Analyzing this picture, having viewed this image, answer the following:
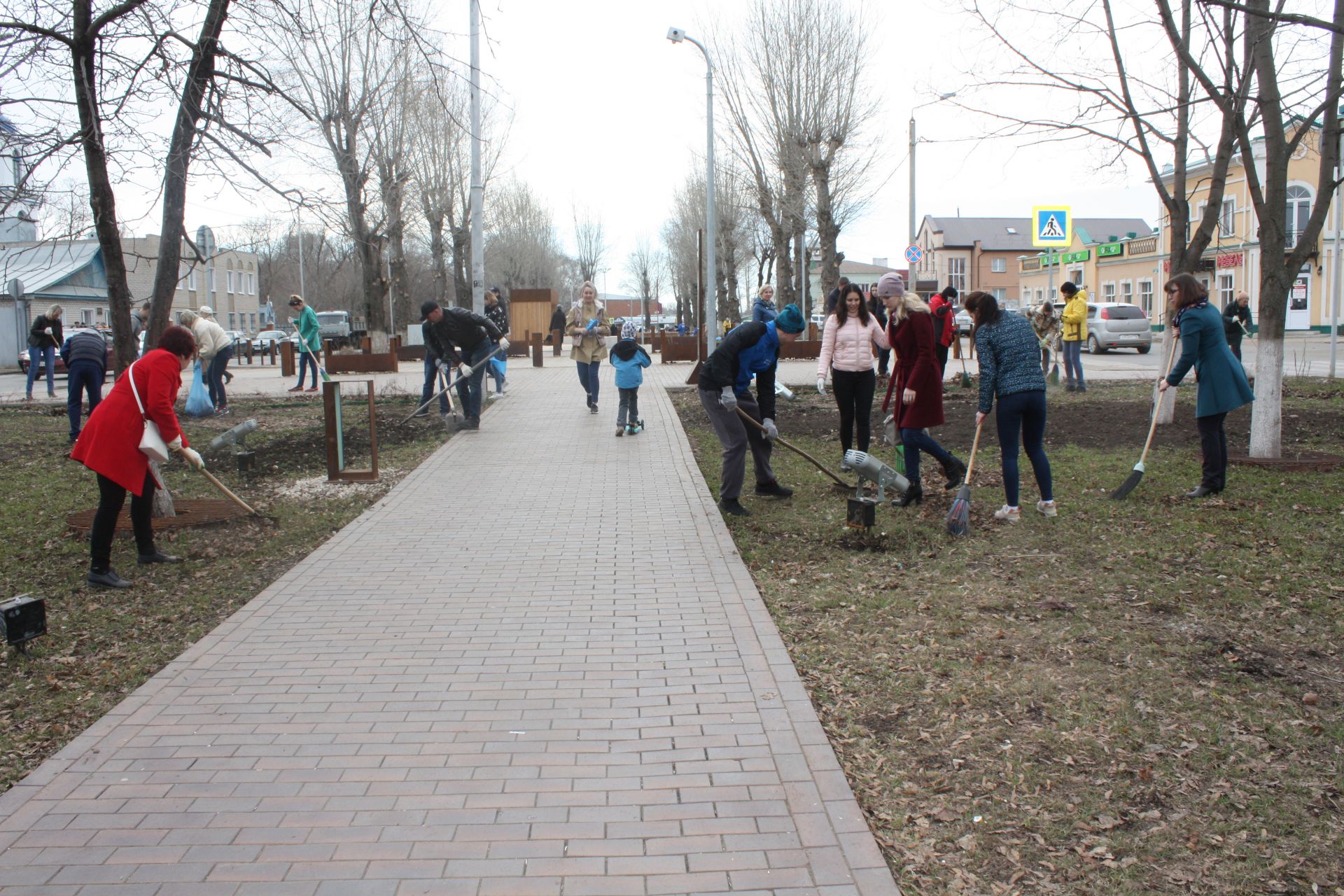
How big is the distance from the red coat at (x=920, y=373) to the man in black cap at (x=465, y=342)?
637cm

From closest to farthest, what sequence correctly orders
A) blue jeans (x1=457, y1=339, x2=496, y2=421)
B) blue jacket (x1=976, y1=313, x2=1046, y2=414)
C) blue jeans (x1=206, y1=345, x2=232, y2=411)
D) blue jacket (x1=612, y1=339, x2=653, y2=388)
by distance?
blue jacket (x1=976, y1=313, x2=1046, y2=414) → blue jacket (x1=612, y1=339, x2=653, y2=388) → blue jeans (x1=457, y1=339, x2=496, y2=421) → blue jeans (x1=206, y1=345, x2=232, y2=411)

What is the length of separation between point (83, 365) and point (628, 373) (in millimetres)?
6614

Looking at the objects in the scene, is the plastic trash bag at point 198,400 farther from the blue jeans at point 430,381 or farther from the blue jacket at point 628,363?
the blue jacket at point 628,363

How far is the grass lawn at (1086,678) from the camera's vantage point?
320 cm

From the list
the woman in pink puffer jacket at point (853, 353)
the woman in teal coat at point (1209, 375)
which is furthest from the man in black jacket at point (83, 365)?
the woman in teal coat at point (1209, 375)

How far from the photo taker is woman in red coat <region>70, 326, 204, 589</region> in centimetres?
622

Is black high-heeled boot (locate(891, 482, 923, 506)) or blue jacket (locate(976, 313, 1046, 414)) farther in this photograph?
black high-heeled boot (locate(891, 482, 923, 506))

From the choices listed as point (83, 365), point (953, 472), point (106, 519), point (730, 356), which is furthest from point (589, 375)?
point (106, 519)

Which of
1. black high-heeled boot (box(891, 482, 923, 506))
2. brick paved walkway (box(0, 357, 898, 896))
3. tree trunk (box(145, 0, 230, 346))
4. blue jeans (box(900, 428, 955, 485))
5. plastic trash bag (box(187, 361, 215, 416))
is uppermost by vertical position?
tree trunk (box(145, 0, 230, 346))

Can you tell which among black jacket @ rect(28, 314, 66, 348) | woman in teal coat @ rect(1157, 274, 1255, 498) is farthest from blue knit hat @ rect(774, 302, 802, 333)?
black jacket @ rect(28, 314, 66, 348)

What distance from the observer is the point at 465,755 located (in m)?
3.86

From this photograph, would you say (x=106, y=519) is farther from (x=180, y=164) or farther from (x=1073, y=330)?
(x=1073, y=330)

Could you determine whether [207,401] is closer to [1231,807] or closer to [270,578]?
[270,578]

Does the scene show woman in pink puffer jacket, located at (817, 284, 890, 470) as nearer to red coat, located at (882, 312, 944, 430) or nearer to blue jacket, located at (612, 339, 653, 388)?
red coat, located at (882, 312, 944, 430)
